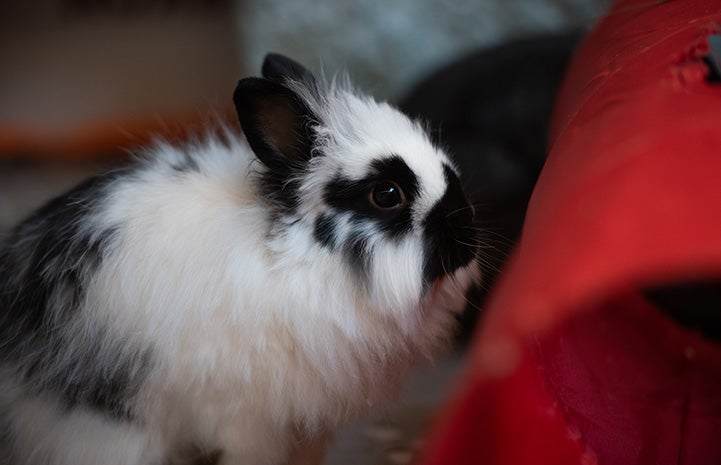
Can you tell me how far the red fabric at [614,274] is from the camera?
0.76 meters

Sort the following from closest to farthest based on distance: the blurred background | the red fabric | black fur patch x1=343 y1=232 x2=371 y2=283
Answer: the red fabric < black fur patch x1=343 y1=232 x2=371 y2=283 < the blurred background

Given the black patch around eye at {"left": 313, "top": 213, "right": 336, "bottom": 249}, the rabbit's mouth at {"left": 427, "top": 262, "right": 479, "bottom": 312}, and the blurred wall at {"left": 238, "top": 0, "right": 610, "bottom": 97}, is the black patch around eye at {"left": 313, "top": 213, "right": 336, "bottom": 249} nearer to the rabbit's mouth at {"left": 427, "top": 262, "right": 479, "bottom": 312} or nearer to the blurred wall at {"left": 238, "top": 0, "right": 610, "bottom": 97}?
the rabbit's mouth at {"left": 427, "top": 262, "right": 479, "bottom": 312}

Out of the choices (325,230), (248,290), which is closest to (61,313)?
(248,290)

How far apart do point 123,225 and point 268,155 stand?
8.9 inches

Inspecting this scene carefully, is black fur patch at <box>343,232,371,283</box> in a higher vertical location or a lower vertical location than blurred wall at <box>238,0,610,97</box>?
lower

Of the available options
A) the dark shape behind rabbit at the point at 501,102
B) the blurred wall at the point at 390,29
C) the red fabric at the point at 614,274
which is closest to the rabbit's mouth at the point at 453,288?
the red fabric at the point at 614,274

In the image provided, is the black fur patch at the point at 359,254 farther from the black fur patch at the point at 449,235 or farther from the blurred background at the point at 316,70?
the blurred background at the point at 316,70

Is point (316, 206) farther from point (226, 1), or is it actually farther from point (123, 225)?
point (226, 1)

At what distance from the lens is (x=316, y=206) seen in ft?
3.68

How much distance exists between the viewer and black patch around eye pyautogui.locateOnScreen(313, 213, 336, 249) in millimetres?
1105

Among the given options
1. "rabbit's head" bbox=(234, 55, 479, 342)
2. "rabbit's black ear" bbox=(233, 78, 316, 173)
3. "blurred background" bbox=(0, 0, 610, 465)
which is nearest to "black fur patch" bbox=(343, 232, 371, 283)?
"rabbit's head" bbox=(234, 55, 479, 342)

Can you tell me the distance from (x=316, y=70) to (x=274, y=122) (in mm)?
1483

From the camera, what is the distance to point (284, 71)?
1.22 metres

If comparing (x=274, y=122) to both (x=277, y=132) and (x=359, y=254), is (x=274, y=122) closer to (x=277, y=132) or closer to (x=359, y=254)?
(x=277, y=132)
